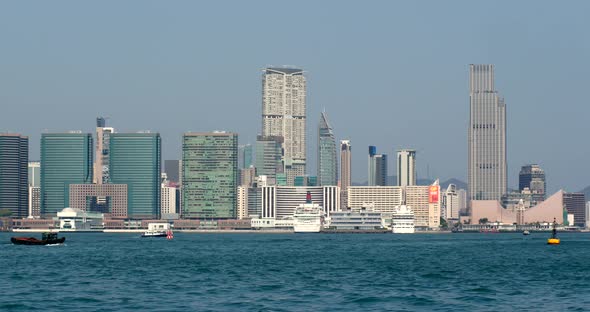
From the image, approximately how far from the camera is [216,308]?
2411 inches

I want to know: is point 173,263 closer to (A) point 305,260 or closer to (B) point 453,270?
(A) point 305,260

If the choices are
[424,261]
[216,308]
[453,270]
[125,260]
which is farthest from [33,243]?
[216,308]

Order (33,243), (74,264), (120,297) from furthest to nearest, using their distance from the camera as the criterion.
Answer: (33,243) → (74,264) → (120,297)

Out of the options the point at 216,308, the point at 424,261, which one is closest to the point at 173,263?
the point at 424,261

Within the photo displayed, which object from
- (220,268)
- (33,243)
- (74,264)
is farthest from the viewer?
(33,243)

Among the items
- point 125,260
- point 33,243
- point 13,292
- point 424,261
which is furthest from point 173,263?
point 33,243

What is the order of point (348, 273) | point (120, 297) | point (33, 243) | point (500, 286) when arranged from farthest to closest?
point (33, 243) → point (348, 273) → point (500, 286) → point (120, 297)

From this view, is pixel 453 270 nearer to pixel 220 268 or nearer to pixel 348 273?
pixel 348 273

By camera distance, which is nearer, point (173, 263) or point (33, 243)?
point (173, 263)

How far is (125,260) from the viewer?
11488cm

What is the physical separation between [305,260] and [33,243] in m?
65.2

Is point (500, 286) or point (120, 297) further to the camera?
point (500, 286)

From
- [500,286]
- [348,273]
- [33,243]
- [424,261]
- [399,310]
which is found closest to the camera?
[399,310]

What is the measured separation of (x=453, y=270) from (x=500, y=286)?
61.4ft
